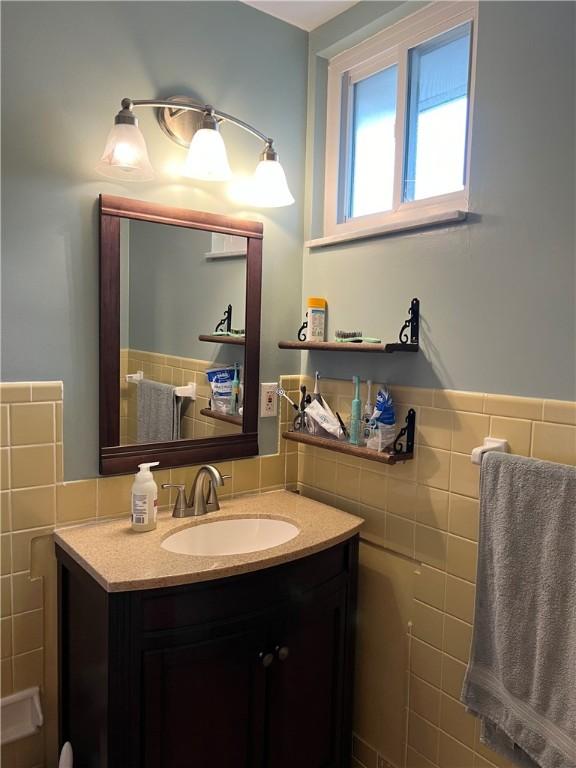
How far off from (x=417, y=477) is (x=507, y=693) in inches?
22.9

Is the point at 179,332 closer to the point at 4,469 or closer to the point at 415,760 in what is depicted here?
the point at 4,469

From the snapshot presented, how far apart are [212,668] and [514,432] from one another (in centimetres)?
95

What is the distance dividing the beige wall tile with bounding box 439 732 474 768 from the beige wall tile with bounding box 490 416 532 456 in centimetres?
86

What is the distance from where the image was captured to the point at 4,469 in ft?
4.70

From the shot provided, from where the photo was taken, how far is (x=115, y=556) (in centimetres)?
136

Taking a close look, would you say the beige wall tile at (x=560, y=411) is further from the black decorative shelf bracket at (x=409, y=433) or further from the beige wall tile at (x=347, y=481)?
the beige wall tile at (x=347, y=481)

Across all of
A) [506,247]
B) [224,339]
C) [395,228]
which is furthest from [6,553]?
[506,247]

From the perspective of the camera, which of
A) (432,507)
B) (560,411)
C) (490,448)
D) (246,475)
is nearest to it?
(560,411)

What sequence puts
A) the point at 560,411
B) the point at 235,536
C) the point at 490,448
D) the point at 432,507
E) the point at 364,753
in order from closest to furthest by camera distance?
the point at 560,411, the point at 490,448, the point at 432,507, the point at 235,536, the point at 364,753

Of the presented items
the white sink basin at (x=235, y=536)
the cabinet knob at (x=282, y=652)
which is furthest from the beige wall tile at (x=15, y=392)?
the cabinet knob at (x=282, y=652)

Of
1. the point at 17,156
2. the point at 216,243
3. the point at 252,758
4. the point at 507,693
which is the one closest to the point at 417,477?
the point at 507,693

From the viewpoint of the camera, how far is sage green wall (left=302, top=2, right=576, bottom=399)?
51.2 inches

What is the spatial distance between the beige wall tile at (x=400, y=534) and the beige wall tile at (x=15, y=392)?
112 cm

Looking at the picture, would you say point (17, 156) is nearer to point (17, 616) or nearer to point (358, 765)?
point (17, 616)
